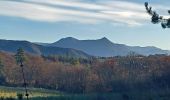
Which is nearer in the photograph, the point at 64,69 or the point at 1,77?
the point at 1,77

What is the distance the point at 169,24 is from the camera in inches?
808

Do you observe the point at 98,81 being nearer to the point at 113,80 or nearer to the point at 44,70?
the point at 113,80

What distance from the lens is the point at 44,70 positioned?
655ft

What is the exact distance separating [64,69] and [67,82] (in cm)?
3314

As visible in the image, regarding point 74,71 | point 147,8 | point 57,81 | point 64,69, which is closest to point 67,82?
point 57,81

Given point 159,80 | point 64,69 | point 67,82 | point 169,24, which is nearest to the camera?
point 169,24

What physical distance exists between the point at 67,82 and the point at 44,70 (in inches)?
1395

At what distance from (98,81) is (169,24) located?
456ft

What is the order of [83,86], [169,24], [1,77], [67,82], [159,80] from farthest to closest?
[1,77]
[67,82]
[83,86]
[159,80]
[169,24]

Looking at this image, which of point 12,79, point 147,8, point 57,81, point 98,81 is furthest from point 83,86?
point 147,8

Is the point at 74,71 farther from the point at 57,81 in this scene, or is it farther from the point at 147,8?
the point at 147,8

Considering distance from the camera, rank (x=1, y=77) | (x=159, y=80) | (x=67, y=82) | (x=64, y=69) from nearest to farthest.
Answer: (x=159, y=80), (x=67, y=82), (x=1, y=77), (x=64, y=69)

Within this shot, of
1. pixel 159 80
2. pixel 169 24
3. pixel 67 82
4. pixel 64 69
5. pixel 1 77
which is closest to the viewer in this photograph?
pixel 169 24

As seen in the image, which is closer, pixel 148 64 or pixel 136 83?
pixel 136 83
